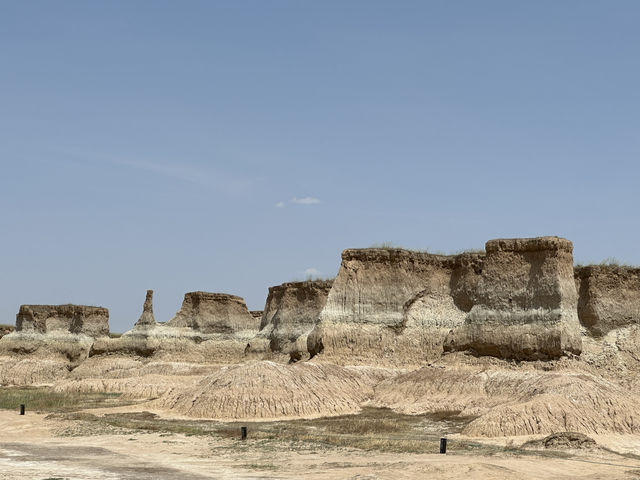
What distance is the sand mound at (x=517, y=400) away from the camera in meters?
24.9

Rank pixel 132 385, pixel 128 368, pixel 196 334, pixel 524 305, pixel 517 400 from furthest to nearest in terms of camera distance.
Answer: pixel 196 334 < pixel 128 368 < pixel 132 385 < pixel 524 305 < pixel 517 400

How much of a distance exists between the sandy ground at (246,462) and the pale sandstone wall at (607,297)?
14.0 m

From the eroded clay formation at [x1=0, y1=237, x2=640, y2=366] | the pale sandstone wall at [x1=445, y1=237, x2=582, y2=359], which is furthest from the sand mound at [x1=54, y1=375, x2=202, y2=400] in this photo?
the pale sandstone wall at [x1=445, y1=237, x2=582, y2=359]

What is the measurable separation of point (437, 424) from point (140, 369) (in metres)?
30.5

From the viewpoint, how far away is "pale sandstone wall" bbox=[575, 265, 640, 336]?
3731 cm

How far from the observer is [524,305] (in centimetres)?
3519

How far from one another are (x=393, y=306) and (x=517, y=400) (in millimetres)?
12519

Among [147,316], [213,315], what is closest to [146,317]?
[147,316]

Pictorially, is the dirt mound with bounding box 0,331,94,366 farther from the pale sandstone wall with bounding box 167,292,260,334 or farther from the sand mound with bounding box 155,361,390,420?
the sand mound with bounding box 155,361,390,420

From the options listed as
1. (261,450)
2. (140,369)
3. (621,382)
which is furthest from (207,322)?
(261,450)

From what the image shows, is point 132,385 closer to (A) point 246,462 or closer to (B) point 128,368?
(B) point 128,368

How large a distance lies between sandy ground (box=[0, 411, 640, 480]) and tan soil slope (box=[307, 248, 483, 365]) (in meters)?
16.2

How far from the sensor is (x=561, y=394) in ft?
89.9

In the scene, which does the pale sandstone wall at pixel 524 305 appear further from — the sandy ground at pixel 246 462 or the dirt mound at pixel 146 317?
the dirt mound at pixel 146 317
